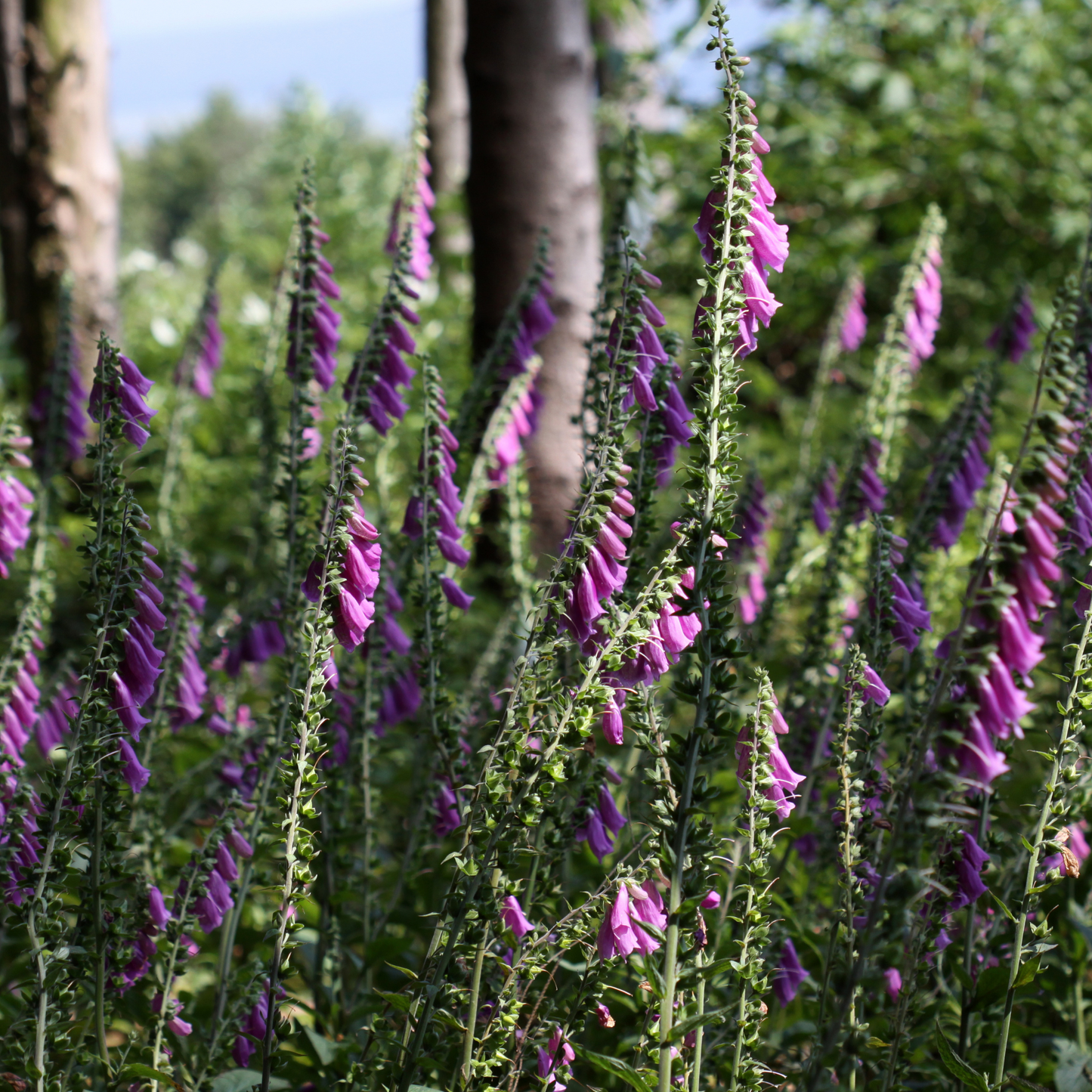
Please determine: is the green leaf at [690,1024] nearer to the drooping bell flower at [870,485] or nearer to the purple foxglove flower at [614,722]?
the purple foxglove flower at [614,722]

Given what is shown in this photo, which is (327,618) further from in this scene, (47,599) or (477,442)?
(477,442)

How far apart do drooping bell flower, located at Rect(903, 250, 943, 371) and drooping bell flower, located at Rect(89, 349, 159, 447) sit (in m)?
2.42

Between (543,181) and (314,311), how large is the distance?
253 centimetres

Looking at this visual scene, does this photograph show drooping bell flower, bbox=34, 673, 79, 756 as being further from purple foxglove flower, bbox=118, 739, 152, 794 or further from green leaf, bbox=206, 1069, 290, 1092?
green leaf, bbox=206, 1069, 290, 1092

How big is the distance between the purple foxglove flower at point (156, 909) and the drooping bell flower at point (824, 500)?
2195 mm

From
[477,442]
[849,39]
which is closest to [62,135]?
[477,442]

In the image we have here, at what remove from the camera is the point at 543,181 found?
15.1 ft

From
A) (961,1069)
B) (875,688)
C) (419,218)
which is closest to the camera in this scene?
(961,1069)

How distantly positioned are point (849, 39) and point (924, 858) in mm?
7967

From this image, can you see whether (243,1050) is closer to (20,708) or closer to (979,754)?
(20,708)

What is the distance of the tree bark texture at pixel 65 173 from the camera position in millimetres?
6426

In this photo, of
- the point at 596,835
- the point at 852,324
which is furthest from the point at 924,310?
the point at 596,835

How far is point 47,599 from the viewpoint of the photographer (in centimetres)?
259

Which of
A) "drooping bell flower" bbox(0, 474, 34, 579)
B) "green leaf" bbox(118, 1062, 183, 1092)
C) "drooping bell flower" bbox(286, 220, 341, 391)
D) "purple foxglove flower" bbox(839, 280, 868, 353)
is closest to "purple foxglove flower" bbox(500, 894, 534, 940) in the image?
"green leaf" bbox(118, 1062, 183, 1092)
